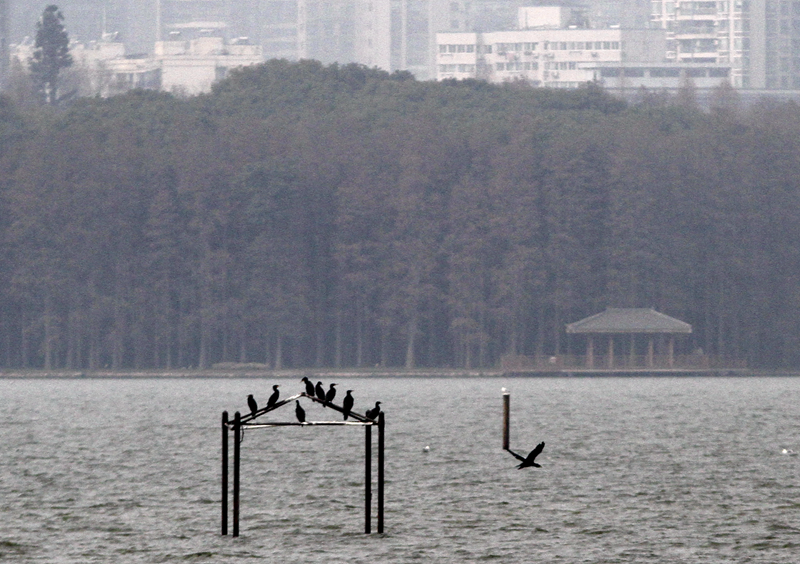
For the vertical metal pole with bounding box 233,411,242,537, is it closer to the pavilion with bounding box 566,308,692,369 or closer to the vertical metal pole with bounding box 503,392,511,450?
the vertical metal pole with bounding box 503,392,511,450

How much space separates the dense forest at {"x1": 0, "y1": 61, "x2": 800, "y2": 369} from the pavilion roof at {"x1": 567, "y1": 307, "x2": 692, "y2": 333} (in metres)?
2.96

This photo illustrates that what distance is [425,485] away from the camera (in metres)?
61.7

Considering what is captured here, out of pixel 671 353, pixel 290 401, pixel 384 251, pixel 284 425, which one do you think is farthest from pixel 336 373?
pixel 284 425

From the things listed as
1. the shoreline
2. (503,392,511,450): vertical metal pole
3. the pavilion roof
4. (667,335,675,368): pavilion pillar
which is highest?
the pavilion roof

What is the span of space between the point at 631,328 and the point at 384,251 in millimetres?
20660

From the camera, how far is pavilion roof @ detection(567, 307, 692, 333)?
143 metres

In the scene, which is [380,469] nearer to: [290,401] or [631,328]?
[290,401]

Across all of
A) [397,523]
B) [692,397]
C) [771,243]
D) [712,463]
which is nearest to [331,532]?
[397,523]

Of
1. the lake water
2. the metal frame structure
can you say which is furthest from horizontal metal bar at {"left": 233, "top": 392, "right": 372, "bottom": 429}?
the lake water

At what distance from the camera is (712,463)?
70250 mm

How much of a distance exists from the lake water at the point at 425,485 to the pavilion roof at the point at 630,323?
33.7 metres

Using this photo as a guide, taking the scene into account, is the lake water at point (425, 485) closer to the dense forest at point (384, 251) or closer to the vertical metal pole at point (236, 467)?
the vertical metal pole at point (236, 467)

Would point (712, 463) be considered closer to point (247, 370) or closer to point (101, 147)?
point (247, 370)

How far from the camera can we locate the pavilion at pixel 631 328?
142750mm
